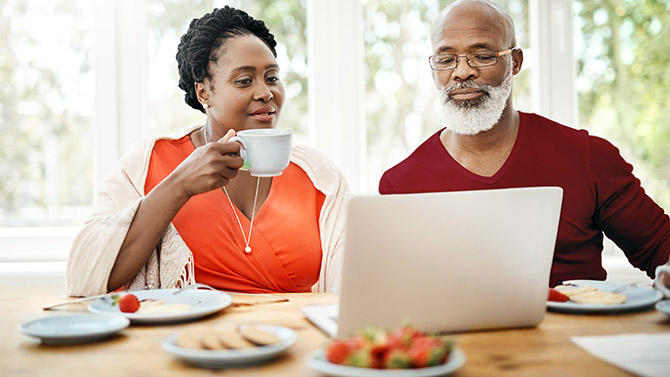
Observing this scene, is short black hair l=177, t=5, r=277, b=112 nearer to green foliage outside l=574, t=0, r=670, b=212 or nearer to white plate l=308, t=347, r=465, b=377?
white plate l=308, t=347, r=465, b=377

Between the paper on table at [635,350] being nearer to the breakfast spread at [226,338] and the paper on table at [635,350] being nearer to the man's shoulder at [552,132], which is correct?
the breakfast spread at [226,338]

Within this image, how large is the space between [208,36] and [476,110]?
84 centimetres

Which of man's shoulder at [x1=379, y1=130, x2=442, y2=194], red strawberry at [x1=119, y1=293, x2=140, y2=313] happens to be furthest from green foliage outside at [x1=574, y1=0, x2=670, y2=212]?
red strawberry at [x1=119, y1=293, x2=140, y2=313]

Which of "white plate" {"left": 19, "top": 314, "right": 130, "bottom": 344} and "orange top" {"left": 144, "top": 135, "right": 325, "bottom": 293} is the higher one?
"orange top" {"left": 144, "top": 135, "right": 325, "bottom": 293}

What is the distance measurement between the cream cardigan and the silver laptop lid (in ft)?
2.70

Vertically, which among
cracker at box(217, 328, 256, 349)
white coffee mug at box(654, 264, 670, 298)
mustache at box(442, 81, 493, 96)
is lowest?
cracker at box(217, 328, 256, 349)

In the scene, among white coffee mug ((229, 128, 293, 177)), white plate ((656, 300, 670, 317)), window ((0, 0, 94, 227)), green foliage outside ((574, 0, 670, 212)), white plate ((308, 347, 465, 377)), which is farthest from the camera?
green foliage outside ((574, 0, 670, 212))

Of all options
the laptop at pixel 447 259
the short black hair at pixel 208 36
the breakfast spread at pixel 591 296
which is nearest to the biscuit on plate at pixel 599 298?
the breakfast spread at pixel 591 296

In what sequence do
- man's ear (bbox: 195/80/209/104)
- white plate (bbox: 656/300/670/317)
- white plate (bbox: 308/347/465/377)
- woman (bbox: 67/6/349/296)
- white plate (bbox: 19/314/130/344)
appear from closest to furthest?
1. white plate (bbox: 308/347/465/377)
2. white plate (bbox: 19/314/130/344)
3. white plate (bbox: 656/300/670/317)
4. woman (bbox: 67/6/349/296)
5. man's ear (bbox: 195/80/209/104)

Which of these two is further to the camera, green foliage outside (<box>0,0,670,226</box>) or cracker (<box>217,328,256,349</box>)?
green foliage outside (<box>0,0,670,226</box>)

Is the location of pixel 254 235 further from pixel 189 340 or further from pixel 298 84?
pixel 298 84

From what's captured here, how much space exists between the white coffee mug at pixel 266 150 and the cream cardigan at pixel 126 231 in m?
0.36

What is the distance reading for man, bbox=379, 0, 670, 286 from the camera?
1960 millimetres

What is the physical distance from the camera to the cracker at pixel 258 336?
0.98 meters
